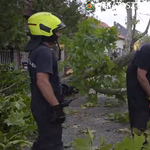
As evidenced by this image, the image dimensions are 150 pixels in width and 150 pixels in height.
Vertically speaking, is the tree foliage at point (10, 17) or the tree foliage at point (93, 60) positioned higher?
the tree foliage at point (10, 17)

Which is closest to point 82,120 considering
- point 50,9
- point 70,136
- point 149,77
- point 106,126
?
point 106,126

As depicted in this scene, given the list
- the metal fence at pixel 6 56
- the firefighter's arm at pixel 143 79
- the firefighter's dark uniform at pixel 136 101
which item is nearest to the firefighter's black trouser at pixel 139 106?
the firefighter's dark uniform at pixel 136 101

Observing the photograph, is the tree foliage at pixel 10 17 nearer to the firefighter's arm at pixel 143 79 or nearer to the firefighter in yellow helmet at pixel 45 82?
the firefighter in yellow helmet at pixel 45 82

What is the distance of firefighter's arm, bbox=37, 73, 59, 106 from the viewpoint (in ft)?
8.22

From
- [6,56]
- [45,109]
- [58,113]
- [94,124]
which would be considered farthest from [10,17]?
[6,56]

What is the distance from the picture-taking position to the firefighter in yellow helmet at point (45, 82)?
2.52 metres

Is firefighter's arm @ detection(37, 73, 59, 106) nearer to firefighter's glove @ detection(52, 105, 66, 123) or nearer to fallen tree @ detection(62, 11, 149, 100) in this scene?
firefighter's glove @ detection(52, 105, 66, 123)

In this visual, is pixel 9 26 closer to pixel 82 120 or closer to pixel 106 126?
pixel 82 120

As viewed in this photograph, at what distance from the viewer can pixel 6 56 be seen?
15617 mm

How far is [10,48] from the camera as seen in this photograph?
51.6ft

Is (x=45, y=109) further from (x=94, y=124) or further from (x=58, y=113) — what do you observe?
(x=94, y=124)

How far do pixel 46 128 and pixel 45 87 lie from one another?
412mm

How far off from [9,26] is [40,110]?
6.57 metres

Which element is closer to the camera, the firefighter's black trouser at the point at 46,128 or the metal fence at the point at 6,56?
the firefighter's black trouser at the point at 46,128
